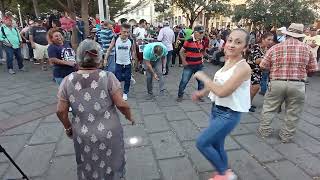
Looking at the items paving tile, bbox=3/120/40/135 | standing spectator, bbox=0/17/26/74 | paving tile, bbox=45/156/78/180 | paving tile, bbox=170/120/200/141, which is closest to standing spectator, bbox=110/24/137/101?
paving tile, bbox=170/120/200/141

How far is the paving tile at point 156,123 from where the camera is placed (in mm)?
4590

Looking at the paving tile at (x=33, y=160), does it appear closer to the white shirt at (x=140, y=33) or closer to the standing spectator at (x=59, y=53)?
the standing spectator at (x=59, y=53)

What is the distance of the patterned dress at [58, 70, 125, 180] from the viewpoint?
2.19 m

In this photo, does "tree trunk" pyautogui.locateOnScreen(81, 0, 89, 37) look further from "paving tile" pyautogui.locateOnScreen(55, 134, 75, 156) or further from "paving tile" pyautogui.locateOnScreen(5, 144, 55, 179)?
"paving tile" pyautogui.locateOnScreen(5, 144, 55, 179)

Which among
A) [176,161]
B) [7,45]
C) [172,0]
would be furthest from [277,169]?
[172,0]

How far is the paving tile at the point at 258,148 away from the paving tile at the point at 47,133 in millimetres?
2767

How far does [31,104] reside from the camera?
6.06m

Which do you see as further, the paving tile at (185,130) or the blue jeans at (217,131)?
the paving tile at (185,130)

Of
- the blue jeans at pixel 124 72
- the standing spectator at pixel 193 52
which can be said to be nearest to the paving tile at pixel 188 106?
the standing spectator at pixel 193 52

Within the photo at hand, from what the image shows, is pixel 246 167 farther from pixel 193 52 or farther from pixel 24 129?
pixel 24 129

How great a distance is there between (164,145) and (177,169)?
2.23 ft

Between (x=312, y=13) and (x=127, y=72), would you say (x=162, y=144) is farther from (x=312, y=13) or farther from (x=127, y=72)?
(x=312, y=13)

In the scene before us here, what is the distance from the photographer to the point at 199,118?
509 cm

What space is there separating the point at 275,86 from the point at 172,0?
17680 mm
